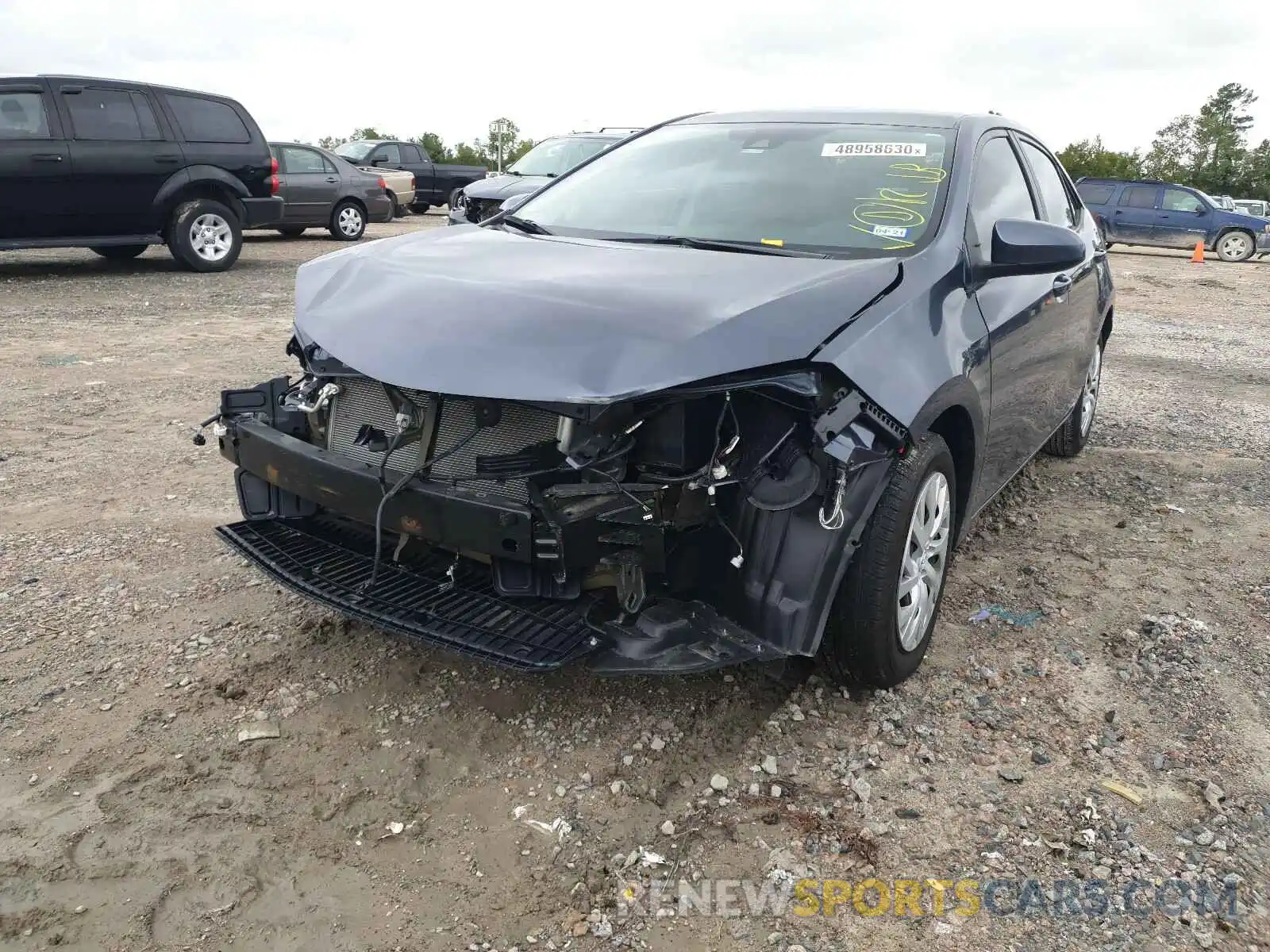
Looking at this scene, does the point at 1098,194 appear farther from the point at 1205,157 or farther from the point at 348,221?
the point at 1205,157

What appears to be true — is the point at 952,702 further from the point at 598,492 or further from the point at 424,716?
the point at 424,716

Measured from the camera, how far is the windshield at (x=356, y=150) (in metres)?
21.1

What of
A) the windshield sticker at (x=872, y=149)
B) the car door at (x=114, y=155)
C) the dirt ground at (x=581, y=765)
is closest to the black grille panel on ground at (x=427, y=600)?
the dirt ground at (x=581, y=765)

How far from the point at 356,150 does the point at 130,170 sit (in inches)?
449

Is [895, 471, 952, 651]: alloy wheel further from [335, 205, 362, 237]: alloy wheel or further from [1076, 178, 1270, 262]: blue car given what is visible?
[1076, 178, 1270, 262]: blue car

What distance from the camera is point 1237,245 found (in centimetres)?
2034

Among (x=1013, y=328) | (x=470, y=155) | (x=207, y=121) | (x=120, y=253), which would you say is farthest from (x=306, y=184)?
(x=470, y=155)

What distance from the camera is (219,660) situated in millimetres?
3096

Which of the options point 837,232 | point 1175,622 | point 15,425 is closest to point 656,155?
point 837,232

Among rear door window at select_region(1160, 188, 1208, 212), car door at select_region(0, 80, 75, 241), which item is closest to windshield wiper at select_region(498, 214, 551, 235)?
car door at select_region(0, 80, 75, 241)

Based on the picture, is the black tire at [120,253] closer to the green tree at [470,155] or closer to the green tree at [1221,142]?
the green tree at [470,155]

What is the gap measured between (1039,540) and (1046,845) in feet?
7.06

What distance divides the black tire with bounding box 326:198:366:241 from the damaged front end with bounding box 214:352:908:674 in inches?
550

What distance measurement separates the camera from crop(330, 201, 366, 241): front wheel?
51.6ft
